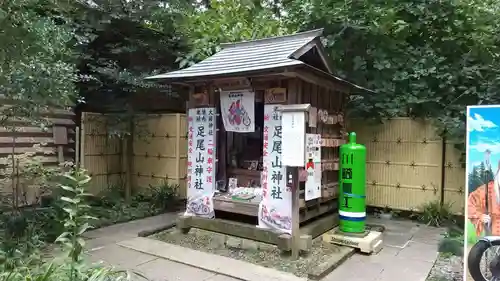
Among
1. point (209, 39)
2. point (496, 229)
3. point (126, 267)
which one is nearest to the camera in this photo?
point (496, 229)

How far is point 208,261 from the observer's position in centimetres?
452

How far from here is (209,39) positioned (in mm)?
8094

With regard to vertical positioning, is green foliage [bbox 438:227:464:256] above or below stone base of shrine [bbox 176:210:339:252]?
below

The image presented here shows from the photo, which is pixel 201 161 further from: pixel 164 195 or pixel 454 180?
pixel 454 180

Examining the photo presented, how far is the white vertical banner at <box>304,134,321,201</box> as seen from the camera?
486cm

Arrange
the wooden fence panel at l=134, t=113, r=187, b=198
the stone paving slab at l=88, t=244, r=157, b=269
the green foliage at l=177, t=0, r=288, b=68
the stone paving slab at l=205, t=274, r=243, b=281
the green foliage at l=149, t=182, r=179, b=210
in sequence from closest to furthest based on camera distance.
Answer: the stone paving slab at l=205, t=274, r=243, b=281
the stone paving slab at l=88, t=244, r=157, b=269
the green foliage at l=149, t=182, r=179, b=210
the wooden fence panel at l=134, t=113, r=187, b=198
the green foliage at l=177, t=0, r=288, b=68

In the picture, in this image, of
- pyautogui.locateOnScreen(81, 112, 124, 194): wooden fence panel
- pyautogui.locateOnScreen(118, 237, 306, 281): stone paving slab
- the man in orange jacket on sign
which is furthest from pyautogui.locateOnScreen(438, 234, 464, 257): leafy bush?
pyautogui.locateOnScreen(81, 112, 124, 194): wooden fence panel

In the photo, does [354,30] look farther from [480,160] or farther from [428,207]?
[480,160]

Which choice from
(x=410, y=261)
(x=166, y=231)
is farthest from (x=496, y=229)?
(x=166, y=231)

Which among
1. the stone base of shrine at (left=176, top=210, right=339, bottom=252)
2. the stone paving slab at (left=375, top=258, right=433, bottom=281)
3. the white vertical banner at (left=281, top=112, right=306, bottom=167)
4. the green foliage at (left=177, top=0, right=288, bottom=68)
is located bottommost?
the stone paving slab at (left=375, top=258, right=433, bottom=281)

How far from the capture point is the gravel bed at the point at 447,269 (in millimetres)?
4133

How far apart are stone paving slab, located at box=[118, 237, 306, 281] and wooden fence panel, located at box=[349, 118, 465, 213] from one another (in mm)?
3597

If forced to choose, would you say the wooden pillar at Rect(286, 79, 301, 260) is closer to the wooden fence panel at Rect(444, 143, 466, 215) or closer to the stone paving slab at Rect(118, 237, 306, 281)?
the stone paving slab at Rect(118, 237, 306, 281)

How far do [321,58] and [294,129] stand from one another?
1.76 meters
